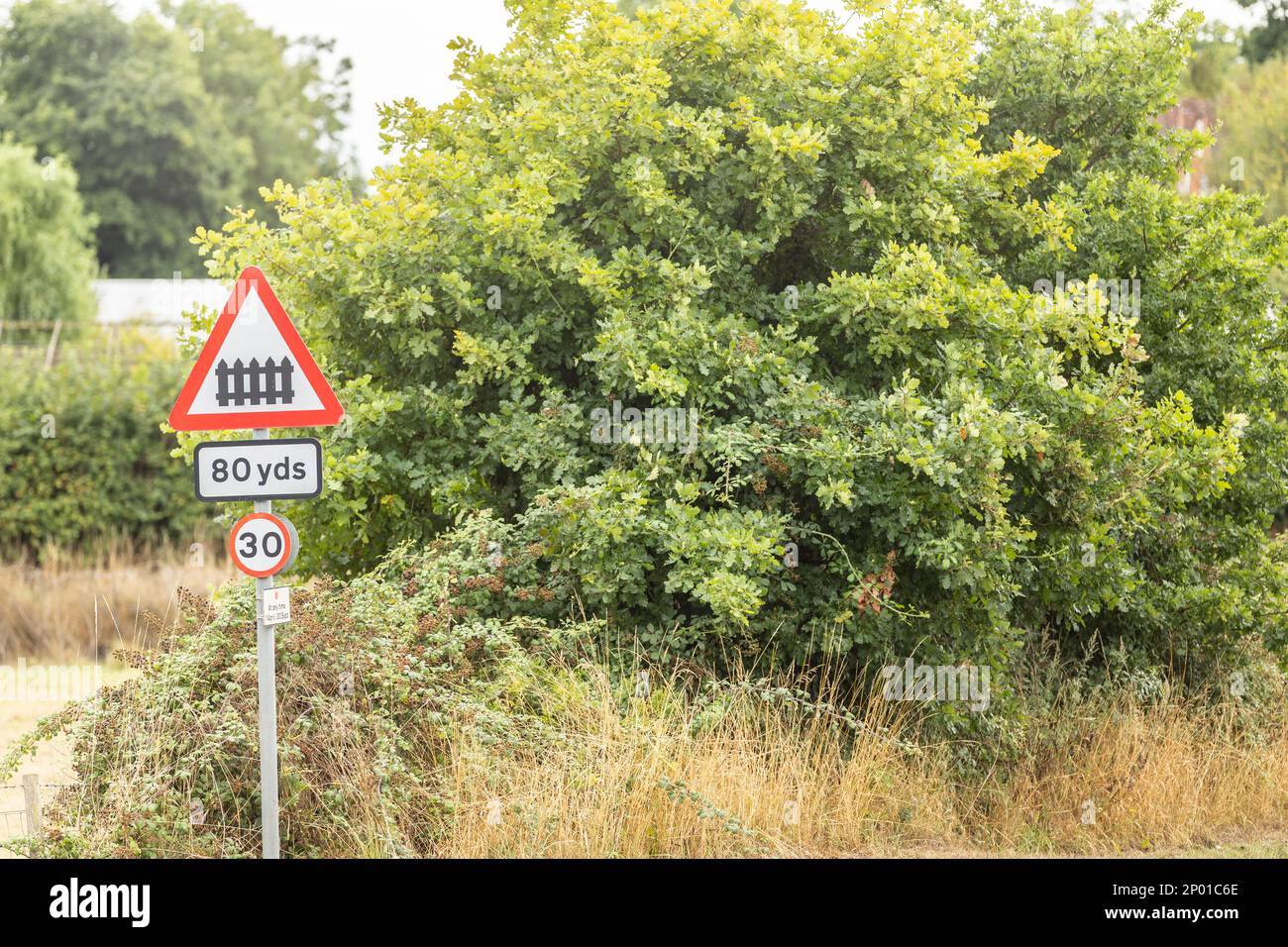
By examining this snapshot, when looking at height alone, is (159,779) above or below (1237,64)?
below

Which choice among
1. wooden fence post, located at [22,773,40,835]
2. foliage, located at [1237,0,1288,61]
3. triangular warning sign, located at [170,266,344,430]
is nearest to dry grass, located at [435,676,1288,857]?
triangular warning sign, located at [170,266,344,430]

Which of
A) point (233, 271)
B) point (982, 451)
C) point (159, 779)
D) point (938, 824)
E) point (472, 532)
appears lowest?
point (938, 824)

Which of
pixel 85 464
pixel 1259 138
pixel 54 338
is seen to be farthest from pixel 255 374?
pixel 1259 138

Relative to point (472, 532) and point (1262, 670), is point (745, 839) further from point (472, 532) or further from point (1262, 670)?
point (1262, 670)

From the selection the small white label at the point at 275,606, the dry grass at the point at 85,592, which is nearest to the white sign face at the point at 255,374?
the small white label at the point at 275,606

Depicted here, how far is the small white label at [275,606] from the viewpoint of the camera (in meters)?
5.75

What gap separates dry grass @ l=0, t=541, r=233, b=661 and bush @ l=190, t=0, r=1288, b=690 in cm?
562

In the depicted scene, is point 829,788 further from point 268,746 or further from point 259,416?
point 259,416

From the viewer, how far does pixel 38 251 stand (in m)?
28.9

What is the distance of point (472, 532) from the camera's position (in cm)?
795

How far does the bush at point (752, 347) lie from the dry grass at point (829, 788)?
60 centimetres

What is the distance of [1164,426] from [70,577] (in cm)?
1149

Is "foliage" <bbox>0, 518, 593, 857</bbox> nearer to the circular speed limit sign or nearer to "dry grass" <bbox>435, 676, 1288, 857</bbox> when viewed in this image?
"dry grass" <bbox>435, 676, 1288, 857</bbox>

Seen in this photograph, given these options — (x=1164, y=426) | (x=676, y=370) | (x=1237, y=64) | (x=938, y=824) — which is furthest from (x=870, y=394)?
(x=1237, y=64)
